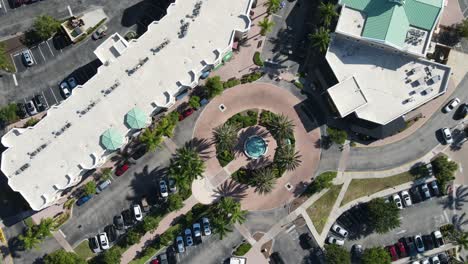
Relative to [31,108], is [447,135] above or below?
above

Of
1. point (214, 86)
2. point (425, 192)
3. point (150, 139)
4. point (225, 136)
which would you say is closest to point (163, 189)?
point (150, 139)

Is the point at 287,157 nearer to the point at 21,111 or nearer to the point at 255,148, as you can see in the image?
the point at 255,148

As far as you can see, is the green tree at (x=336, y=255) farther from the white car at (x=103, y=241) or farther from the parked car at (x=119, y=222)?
the white car at (x=103, y=241)

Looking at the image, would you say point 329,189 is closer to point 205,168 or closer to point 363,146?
point 363,146

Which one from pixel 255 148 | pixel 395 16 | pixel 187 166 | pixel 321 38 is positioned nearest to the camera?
pixel 395 16

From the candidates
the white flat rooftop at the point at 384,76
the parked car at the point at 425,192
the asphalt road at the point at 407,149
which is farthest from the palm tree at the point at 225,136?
the parked car at the point at 425,192

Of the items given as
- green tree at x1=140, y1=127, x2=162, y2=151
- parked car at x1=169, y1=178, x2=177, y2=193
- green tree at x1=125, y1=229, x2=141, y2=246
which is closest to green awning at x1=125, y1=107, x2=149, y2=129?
green tree at x1=140, y1=127, x2=162, y2=151
